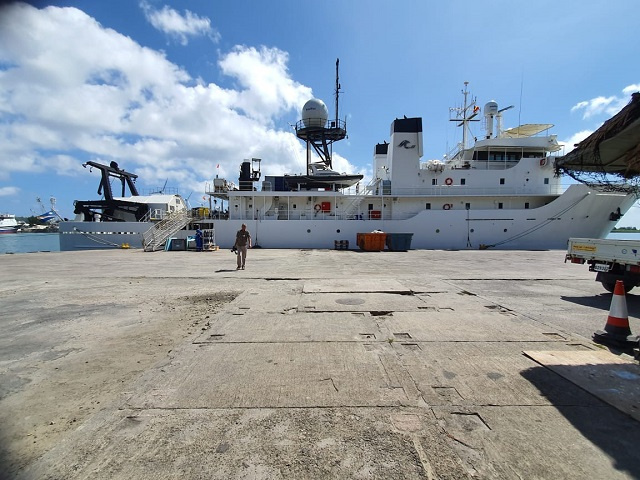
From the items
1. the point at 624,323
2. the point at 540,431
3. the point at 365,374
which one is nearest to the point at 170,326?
the point at 365,374

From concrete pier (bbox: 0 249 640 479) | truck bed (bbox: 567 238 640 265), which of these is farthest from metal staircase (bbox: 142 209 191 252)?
truck bed (bbox: 567 238 640 265)

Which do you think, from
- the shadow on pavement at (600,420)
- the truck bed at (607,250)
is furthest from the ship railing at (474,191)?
the shadow on pavement at (600,420)

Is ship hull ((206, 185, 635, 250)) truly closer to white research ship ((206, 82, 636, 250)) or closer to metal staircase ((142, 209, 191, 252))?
white research ship ((206, 82, 636, 250))

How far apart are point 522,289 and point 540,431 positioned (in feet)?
20.4

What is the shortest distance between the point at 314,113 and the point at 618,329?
27.7 meters

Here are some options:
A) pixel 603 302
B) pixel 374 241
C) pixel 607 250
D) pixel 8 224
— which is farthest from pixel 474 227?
pixel 8 224

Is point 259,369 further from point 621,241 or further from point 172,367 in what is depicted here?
point 621,241

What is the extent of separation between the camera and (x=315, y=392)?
107 inches

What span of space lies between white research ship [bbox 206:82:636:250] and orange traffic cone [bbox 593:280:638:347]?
62.3 feet

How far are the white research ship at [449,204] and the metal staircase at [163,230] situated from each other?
2.83 m

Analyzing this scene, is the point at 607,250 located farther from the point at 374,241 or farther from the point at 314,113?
the point at 314,113

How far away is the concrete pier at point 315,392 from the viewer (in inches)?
74.3

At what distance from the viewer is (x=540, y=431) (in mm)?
2193

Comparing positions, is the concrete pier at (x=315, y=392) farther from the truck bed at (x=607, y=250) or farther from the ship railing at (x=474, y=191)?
the ship railing at (x=474, y=191)
